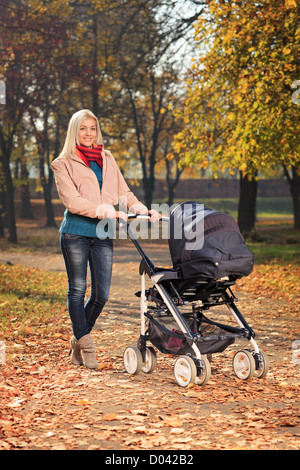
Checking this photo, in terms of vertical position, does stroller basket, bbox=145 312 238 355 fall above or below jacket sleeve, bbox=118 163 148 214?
below

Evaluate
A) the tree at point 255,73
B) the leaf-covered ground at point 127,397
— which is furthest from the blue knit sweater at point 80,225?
the tree at point 255,73

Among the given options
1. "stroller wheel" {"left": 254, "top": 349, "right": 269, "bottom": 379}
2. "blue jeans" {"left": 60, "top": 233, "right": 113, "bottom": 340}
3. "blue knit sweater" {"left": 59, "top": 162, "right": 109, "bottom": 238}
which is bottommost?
"stroller wheel" {"left": 254, "top": 349, "right": 269, "bottom": 379}

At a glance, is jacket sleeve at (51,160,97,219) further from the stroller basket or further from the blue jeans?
the stroller basket

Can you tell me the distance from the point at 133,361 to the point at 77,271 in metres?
0.90

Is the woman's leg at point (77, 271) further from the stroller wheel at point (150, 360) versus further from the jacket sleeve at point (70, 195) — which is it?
the stroller wheel at point (150, 360)

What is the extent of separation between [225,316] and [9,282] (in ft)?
15.0

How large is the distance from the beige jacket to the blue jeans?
304 mm

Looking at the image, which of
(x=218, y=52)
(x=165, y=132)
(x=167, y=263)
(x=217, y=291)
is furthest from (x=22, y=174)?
(x=217, y=291)

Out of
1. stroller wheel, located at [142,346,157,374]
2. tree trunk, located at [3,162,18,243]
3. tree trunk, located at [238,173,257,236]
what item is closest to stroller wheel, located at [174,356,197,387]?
stroller wheel, located at [142,346,157,374]

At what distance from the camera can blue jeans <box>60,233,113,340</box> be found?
5.32m

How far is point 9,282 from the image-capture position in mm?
11172

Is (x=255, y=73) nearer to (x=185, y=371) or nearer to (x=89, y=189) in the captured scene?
(x=89, y=189)

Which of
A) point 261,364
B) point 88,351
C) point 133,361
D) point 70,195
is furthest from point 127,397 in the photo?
point 70,195

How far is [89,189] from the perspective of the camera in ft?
17.6
